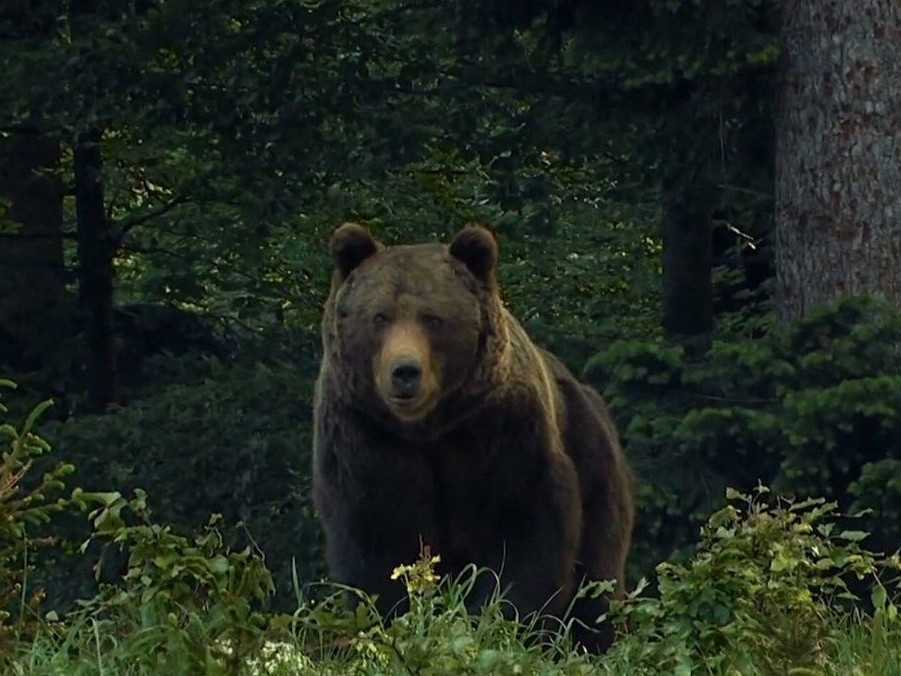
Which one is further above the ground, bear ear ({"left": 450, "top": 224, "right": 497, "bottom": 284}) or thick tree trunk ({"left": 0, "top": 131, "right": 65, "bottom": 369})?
bear ear ({"left": 450, "top": 224, "right": 497, "bottom": 284})

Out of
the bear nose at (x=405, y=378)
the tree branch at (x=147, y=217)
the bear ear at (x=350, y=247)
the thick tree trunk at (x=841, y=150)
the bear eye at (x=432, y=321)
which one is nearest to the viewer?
the bear nose at (x=405, y=378)

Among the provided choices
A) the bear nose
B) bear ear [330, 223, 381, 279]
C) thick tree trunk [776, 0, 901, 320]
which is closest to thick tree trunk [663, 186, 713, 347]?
thick tree trunk [776, 0, 901, 320]

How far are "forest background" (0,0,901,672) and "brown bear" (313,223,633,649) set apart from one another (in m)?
1.45

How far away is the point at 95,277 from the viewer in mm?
13555

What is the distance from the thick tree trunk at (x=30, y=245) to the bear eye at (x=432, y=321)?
19.9 ft

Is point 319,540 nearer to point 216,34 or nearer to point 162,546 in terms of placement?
point 216,34

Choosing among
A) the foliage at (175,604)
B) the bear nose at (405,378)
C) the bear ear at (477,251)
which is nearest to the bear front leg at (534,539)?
the bear nose at (405,378)

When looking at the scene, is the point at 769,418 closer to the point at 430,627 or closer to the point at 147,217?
the point at 430,627

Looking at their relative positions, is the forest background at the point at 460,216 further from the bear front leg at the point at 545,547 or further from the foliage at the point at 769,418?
the bear front leg at the point at 545,547

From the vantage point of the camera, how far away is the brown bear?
7.24 metres

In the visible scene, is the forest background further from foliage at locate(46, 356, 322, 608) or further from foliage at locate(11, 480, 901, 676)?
foliage at locate(11, 480, 901, 676)

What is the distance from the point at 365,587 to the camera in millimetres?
7199

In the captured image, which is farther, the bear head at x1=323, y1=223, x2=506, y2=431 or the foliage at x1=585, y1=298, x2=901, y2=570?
the foliage at x1=585, y1=298, x2=901, y2=570

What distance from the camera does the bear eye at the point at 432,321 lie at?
7.37 m
